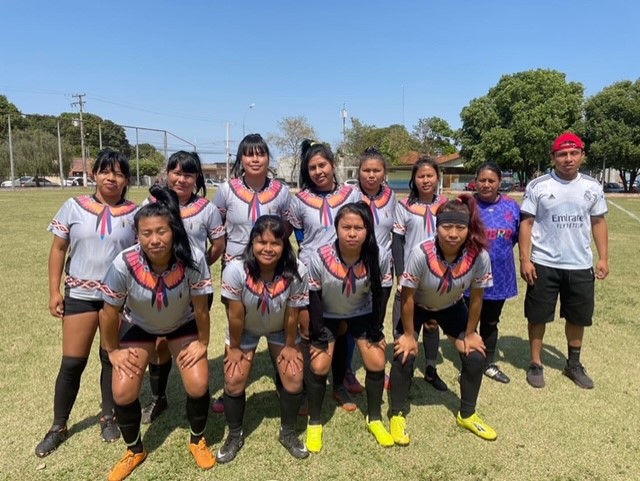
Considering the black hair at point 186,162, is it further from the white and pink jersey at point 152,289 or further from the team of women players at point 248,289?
the white and pink jersey at point 152,289

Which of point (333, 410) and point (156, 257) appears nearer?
point (156, 257)

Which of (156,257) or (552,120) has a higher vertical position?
(552,120)

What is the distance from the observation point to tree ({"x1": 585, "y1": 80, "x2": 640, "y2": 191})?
38.1 metres

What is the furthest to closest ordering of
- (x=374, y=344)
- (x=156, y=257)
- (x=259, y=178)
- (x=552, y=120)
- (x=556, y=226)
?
1. (x=552, y=120)
2. (x=556, y=226)
3. (x=259, y=178)
4. (x=374, y=344)
5. (x=156, y=257)

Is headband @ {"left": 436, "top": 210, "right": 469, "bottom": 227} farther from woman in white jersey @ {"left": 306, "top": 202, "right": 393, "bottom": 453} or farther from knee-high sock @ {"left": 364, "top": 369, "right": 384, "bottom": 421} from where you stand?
knee-high sock @ {"left": 364, "top": 369, "right": 384, "bottom": 421}

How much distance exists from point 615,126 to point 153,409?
44.5m

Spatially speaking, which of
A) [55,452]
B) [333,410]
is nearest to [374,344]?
[333,410]

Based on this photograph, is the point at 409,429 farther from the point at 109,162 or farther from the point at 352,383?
the point at 109,162

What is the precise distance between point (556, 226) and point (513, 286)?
2.19 feet

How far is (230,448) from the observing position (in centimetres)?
318

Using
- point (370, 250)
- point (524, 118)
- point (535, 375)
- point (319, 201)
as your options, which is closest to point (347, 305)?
point (370, 250)

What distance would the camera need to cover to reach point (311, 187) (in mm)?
3914

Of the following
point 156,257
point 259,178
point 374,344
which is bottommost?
point 374,344

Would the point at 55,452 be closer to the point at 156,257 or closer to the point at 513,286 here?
the point at 156,257
